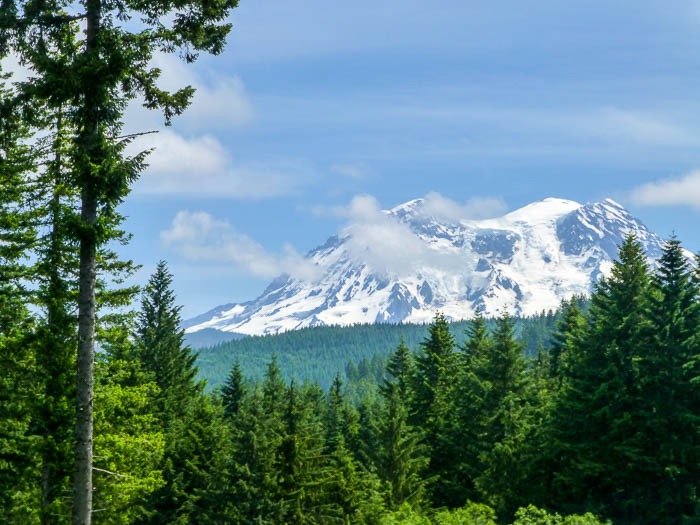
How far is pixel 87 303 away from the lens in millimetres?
14094

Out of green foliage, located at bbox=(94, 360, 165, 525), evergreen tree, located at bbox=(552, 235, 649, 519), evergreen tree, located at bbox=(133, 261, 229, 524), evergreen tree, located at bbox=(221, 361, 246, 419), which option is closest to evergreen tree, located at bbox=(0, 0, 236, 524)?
green foliage, located at bbox=(94, 360, 165, 525)

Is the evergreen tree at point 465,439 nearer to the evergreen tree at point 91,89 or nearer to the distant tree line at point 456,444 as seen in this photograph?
the distant tree line at point 456,444

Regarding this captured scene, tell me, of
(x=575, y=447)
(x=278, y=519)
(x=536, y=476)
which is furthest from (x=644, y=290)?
(x=278, y=519)

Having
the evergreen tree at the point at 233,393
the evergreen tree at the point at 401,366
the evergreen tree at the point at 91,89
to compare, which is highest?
the evergreen tree at the point at 91,89

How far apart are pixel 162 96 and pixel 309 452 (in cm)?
2359

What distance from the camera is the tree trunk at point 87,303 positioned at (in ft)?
44.6

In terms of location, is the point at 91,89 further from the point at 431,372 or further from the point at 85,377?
the point at 431,372

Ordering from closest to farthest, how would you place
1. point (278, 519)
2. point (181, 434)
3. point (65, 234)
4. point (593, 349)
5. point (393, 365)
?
point (65, 234)
point (278, 519)
point (593, 349)
point (181, 434)
point (393, 365)

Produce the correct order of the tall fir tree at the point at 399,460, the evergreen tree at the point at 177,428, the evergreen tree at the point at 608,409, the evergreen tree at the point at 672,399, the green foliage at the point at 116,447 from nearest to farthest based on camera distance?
the green foliage at the point at 116,447 < the evergreen tree at the point at 672,399 < the evergreen tree at the point at 608,409 < the evergreen tree at the point at 177,428 < the tall fir tree at the point at 399,460

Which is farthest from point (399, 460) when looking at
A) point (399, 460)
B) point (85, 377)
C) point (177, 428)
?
point (85, 377)

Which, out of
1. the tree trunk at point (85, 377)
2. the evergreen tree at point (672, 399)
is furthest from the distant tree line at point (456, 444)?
the tree trunk at point (85, 377)

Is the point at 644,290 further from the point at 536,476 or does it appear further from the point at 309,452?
the point at 309,452

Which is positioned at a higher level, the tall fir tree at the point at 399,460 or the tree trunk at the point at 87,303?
the tree trunk at the point at 87,303

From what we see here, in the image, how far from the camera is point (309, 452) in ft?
113
